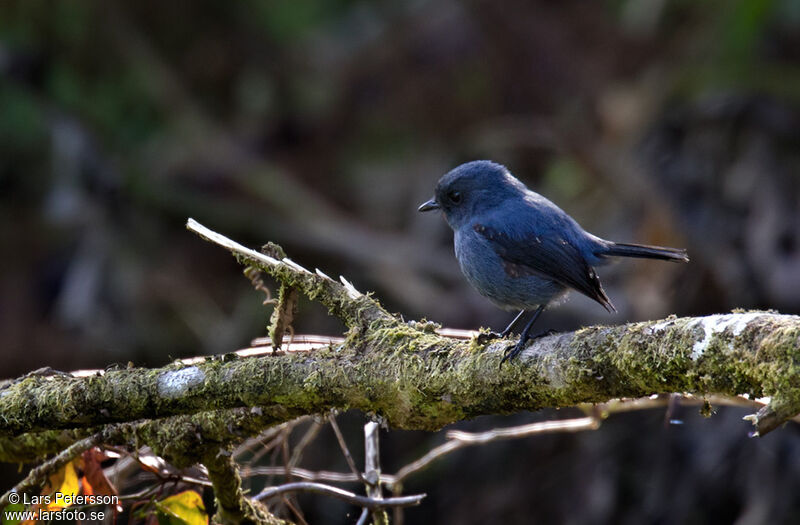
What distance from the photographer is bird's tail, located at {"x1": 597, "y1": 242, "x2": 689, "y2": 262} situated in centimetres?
325

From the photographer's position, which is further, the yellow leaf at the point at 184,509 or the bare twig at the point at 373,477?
the bare twig at the point at 373,477

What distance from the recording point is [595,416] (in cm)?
315

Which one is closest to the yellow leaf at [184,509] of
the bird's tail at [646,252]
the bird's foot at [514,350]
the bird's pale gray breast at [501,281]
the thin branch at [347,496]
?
the thin branch at [347,496]

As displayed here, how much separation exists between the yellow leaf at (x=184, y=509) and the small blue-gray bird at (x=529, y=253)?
1.31m

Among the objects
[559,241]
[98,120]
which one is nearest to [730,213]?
[559,241]

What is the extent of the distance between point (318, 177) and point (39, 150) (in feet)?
8.35

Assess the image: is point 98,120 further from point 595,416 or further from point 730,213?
point 595,416

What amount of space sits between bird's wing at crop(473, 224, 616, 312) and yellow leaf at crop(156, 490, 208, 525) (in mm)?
1597

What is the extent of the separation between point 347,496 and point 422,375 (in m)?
0.58

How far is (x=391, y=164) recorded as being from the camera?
862 centimetres

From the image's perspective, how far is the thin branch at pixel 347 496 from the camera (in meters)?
2.58

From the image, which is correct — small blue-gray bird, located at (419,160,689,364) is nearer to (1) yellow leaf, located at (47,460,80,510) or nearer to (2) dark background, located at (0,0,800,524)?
(1) yellow leaf, located at (47,460,80,510)

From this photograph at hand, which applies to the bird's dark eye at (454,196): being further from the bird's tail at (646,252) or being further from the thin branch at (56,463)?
the thin branch at (56,463)

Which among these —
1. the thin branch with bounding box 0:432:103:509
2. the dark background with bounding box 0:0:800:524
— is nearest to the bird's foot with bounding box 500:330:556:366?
the thin branch with bounding box 0:432:103:509
